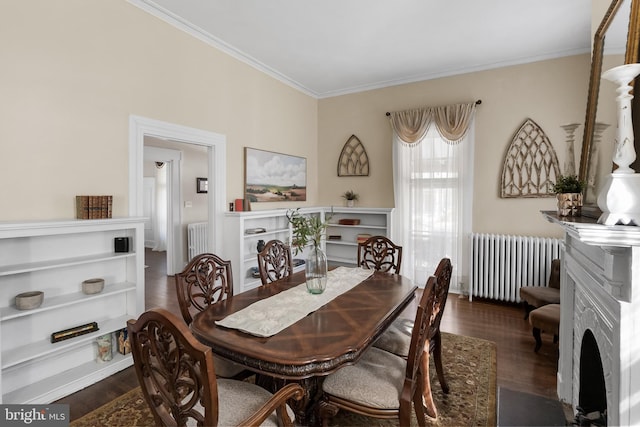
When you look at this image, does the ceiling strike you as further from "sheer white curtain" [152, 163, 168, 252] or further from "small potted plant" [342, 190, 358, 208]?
"sheer white curtain" [152, 163, 168, 252]

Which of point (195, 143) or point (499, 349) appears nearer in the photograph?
point (499, 349)

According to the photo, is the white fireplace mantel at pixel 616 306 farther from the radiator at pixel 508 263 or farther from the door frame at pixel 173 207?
the door frame at pixel 173 207

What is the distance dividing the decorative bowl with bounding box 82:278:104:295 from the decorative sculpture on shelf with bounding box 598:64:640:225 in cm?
313

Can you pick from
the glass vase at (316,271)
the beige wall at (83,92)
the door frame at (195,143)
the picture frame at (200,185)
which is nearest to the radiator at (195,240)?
the picture frame at (200,185)

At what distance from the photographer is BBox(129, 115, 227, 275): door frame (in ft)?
9.48

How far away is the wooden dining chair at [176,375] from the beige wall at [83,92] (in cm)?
186

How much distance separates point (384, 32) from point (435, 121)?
154 centimetres

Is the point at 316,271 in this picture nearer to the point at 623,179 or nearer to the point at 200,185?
the point at 623,179

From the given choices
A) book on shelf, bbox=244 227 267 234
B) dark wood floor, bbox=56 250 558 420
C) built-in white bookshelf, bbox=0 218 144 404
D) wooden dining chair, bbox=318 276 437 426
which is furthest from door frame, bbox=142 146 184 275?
wooden dining chair, bbox=318 276 437 426

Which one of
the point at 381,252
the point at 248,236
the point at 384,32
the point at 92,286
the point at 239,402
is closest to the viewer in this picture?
the point at 239,402

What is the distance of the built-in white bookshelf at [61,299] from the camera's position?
214 centimetres

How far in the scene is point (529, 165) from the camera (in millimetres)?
4098

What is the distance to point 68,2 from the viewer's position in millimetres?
2453

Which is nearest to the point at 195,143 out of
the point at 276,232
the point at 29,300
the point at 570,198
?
the point at 276,232
